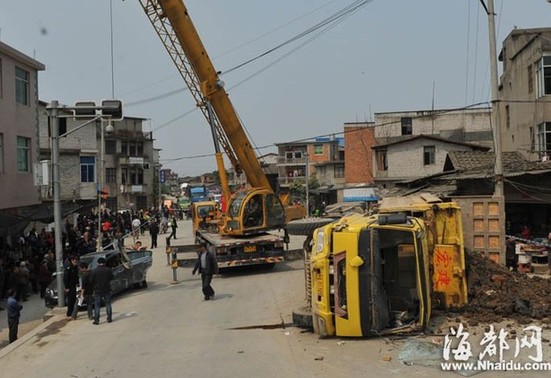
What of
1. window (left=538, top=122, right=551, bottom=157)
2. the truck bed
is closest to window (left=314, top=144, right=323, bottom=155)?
window (left=538, top=122, right=551, bottom=157)

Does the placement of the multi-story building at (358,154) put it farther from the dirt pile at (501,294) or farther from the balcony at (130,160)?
the dirt pile at (501,294)

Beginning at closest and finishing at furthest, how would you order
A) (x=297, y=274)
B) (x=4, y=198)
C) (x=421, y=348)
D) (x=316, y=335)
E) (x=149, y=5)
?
(x=421, y=348), (x=316, y=335), (x=297, y=274), (x=149, y=5), (x=4, y=198)

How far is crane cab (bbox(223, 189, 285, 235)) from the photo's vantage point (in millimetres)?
20672

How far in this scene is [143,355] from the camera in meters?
9.81

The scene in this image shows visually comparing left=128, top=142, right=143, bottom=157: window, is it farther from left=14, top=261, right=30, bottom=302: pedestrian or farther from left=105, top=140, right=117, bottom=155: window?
left=14, top=261, right=30, bottom=302: pedestrian

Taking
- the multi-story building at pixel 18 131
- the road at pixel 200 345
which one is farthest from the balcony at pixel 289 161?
the road at pixel 200 345

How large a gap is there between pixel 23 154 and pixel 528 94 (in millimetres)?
24626

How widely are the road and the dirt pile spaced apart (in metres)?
2.41

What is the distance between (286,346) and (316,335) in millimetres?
756

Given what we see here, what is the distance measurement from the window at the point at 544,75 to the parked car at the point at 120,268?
18752 mm

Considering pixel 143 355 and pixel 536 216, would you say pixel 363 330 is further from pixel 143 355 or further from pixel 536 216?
pixel 536 216

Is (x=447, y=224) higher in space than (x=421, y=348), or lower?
higher

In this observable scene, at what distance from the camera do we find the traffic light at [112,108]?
1526 centimetres

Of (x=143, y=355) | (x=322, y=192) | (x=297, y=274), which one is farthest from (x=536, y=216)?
(x=322, y=192)
